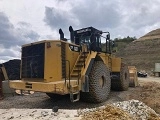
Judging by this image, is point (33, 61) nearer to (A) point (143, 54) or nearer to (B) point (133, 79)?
(B) point (133, 79)

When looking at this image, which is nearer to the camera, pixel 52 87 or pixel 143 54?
pixel 52 87

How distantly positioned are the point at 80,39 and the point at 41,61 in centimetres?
286

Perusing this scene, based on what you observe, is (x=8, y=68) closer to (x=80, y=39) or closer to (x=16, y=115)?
(x=80, y=39)

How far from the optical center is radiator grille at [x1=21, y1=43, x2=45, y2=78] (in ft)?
26.3

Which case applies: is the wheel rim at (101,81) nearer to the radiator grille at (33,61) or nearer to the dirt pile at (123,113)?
the radiator grille at (33,61)

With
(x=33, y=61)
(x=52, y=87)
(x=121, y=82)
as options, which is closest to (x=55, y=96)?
(x=33, y=61)

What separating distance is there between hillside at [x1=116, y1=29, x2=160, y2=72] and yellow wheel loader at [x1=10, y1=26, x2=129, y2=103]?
32355mm

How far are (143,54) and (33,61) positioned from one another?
39.9 meters

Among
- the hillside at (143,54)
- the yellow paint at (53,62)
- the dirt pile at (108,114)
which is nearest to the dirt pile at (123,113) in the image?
the dirt pile at (108,114)

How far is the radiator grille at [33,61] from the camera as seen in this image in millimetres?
8023

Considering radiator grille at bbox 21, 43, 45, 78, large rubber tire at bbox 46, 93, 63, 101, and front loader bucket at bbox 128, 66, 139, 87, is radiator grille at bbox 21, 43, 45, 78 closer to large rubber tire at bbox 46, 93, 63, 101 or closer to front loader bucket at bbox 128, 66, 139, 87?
large rubber tire at bbox 46, 93, 63, 101

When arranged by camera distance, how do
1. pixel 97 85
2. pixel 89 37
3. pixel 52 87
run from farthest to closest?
pixel 89 37, pixel 97 85, pixel 52 87

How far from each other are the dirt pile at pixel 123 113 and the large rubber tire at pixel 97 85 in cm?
214

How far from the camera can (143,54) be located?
4581cm
